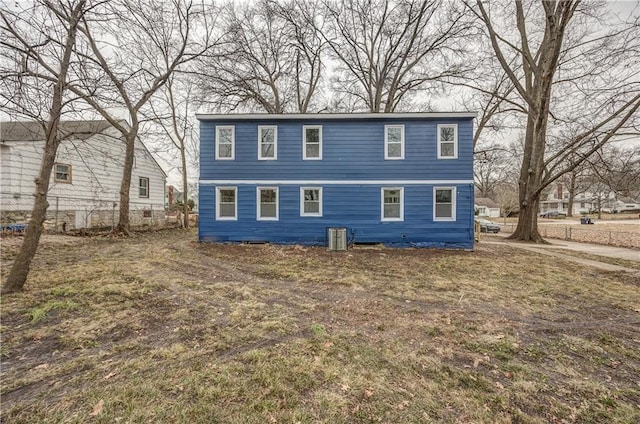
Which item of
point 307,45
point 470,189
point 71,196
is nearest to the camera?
point 470,189

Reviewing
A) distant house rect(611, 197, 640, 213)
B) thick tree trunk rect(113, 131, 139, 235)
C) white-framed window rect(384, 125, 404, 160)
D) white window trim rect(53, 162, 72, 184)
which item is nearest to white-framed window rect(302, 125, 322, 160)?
white-framed window rect(384, 125, 404, 160)

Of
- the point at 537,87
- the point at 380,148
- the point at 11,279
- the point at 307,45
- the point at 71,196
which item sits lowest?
the point at 11,279

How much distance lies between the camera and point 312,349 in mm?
3205

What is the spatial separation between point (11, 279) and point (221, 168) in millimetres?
7646

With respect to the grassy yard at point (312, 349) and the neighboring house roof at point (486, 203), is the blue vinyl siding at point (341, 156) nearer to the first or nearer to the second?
the grassy yard at point (312, 349)

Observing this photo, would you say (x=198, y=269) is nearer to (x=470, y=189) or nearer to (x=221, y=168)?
(x=221, y=168)

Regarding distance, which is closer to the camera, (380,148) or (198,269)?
(198,269)

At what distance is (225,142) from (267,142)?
1.82 m

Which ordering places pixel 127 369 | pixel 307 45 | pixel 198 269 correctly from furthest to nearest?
pixel 307 45
pixel 198 269
pixel 127 369

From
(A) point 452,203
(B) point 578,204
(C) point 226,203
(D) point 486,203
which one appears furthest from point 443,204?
(B) point 578,204

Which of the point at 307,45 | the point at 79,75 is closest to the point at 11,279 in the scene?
the point at 79,75

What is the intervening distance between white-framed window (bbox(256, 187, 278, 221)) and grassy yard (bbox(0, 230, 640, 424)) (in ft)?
17.3

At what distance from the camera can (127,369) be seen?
2750 mm

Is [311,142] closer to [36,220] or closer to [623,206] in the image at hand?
[36,220]
